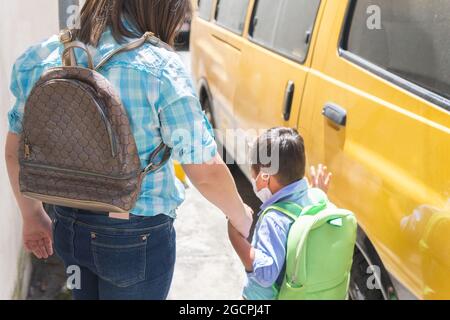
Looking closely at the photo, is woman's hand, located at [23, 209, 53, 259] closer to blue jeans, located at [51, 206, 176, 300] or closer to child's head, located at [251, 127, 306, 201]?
blue jeans, located at [51, 206, 176, 300]

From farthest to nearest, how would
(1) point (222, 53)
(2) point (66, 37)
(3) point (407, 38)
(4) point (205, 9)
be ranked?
1. (4) point (205, 9)
2. (1) point (222, 53)
3. (3) point (407, 38)
4. (2) point (66, 37)

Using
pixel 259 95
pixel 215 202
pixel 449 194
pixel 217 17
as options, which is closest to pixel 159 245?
pixel 215 202

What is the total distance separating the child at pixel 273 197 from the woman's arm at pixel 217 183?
0.96 ft

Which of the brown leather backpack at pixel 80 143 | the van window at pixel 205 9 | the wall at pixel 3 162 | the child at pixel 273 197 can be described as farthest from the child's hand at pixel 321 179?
the van window at pixel 205 9

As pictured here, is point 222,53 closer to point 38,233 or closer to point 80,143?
point 38,233

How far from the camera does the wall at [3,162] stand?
2438mm

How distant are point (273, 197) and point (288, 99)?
0.78 meters

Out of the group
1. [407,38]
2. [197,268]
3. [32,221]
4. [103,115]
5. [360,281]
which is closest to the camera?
[103,115]

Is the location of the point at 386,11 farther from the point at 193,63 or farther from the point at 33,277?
the point at 193,63

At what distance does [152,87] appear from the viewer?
4.53 feet

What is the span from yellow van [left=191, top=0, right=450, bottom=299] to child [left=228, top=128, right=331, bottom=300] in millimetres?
224

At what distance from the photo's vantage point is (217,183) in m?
1.50

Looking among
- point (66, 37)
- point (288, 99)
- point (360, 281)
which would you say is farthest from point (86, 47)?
point (360, 281)
